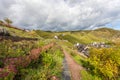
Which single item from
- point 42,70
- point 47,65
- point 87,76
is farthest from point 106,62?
point 42,70

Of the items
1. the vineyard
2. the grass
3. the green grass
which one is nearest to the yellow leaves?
the vineyard

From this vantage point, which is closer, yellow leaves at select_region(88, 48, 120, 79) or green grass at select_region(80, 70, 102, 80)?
green grass at select_region(80, 70, 102, 80)

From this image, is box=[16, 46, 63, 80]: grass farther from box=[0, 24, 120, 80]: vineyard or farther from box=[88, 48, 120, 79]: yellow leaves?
box=[88, 48, 120, 79]: yellow leaves

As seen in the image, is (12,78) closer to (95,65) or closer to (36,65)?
(36,65)

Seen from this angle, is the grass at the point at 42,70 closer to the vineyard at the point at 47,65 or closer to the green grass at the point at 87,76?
the vineyard at the point at 47,65

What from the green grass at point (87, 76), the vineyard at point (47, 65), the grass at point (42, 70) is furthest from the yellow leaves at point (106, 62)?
the grass at point (42, 70)

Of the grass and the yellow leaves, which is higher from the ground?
the grass

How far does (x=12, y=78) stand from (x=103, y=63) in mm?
24659

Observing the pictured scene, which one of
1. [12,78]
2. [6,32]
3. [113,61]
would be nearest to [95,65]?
[113,61]

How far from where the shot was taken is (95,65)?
140ft

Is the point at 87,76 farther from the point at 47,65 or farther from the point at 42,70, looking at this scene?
the point at 42,70

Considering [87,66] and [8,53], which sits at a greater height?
[8,53]

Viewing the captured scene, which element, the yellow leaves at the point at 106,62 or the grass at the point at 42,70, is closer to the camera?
the grass at the point at 42,70

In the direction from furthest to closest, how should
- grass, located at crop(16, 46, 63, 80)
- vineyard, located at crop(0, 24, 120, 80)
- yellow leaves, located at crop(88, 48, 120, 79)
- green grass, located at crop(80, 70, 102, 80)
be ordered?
yellow leaves, located at crop(88, 48, 120, 79) < green grass, located at crop(80, 70, 102, 80) < vineyard, located at crop(0, 24, 120, 80) < grass, located at crop(16, 46, 63, 80)
